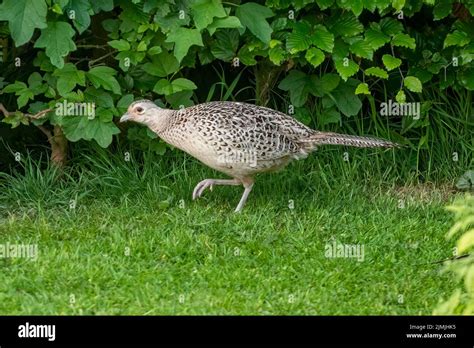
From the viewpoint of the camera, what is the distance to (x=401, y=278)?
21.5ft

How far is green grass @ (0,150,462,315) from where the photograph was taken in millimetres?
6191

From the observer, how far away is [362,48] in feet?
25.7

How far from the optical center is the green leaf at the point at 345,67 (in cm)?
783

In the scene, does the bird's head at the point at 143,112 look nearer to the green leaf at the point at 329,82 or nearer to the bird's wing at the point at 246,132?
the bird's wing at the point at 246,132

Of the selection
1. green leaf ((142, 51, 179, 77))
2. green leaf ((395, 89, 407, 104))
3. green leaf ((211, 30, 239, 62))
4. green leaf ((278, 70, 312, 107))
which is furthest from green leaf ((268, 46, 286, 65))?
green leaf ((395, 89, 407, 104))

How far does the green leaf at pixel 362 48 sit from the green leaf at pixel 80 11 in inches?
76.5

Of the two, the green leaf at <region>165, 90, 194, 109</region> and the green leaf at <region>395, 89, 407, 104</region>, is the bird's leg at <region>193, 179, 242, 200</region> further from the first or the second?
the green leaf at <region>395, 89, 407, 104</region>

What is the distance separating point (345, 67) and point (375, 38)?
1.03ft

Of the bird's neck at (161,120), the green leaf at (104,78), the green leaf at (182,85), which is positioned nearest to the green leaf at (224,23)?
the green leaf at (182,85)

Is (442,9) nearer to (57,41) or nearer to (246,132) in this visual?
(246,132)

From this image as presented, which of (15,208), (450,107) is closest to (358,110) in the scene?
(450,107)

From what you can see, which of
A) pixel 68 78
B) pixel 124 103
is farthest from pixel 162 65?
pixel 68 78

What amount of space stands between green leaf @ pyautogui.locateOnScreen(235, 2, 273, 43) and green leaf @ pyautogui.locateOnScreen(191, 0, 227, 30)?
0.82ft

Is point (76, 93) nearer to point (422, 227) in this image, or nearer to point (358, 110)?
point (358, 110)
